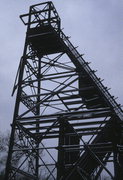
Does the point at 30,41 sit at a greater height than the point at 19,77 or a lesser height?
greater

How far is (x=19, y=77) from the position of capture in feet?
46.0

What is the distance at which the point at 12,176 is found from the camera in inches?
458

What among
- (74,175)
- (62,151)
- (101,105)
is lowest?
(74,175)

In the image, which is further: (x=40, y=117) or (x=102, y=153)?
(x=102, y=153)

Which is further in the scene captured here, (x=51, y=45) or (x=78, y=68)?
(x=51, y=45)

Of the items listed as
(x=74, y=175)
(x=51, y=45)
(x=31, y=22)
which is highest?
(x=31, y=22)

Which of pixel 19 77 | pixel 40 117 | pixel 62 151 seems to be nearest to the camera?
pixel 62 151

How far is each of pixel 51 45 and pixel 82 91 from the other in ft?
12.5

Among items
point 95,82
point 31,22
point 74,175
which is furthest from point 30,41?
point 74,175

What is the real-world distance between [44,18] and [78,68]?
162 inches

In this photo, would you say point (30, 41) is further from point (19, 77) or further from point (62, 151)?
point (62, 151)

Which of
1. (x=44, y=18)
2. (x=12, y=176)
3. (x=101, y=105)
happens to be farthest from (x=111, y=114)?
(x=44, y=18)

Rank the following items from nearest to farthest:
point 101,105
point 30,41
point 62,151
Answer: point 62,151
point 101,105
point 30,41

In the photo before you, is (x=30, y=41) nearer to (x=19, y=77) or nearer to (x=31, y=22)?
(x=31, y=22)
